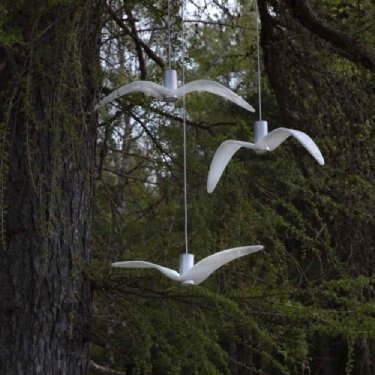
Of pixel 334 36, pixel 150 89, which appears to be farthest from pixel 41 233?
pixel 334 36

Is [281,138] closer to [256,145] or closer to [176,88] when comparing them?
[256,145]

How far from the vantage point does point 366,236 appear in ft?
9.05

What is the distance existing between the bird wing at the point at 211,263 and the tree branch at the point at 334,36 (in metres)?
1.20

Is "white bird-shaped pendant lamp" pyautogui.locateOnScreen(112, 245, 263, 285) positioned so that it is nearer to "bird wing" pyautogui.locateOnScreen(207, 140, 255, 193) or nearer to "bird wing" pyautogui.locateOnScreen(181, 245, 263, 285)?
"bird wing" pyautogui.locateOnScreen(181, 245, 263, 285)

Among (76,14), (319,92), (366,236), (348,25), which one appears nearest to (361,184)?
(366,236)

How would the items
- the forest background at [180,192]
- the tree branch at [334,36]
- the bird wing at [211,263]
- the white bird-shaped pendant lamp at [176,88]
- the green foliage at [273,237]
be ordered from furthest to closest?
the tree branch at [334,36] → the green foliage at [273,237] → the forest background at [180,192] → the white bird-shaped pendant lamp at [176,88] → the bird wing at [211,263]

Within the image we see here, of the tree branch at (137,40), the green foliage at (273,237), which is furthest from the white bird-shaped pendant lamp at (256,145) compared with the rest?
the tree branch at (137,40)

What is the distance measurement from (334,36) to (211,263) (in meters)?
1.32

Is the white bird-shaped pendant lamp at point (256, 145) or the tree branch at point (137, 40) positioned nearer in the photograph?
the white bird-shaped pendant lamp at point (256, 145)

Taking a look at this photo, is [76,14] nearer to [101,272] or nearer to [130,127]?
[101,272]

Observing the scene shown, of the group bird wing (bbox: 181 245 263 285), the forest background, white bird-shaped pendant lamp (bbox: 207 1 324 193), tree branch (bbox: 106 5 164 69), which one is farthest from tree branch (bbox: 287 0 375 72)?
bird wing (bbox: 181 245 263 285)

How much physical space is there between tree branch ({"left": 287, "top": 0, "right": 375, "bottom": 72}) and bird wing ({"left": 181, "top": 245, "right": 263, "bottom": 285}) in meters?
1.20

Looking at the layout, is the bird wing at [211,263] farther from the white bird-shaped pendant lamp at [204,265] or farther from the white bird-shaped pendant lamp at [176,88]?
the white bird-shaped pendant lamp at [176,88]

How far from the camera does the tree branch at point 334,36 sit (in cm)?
271
